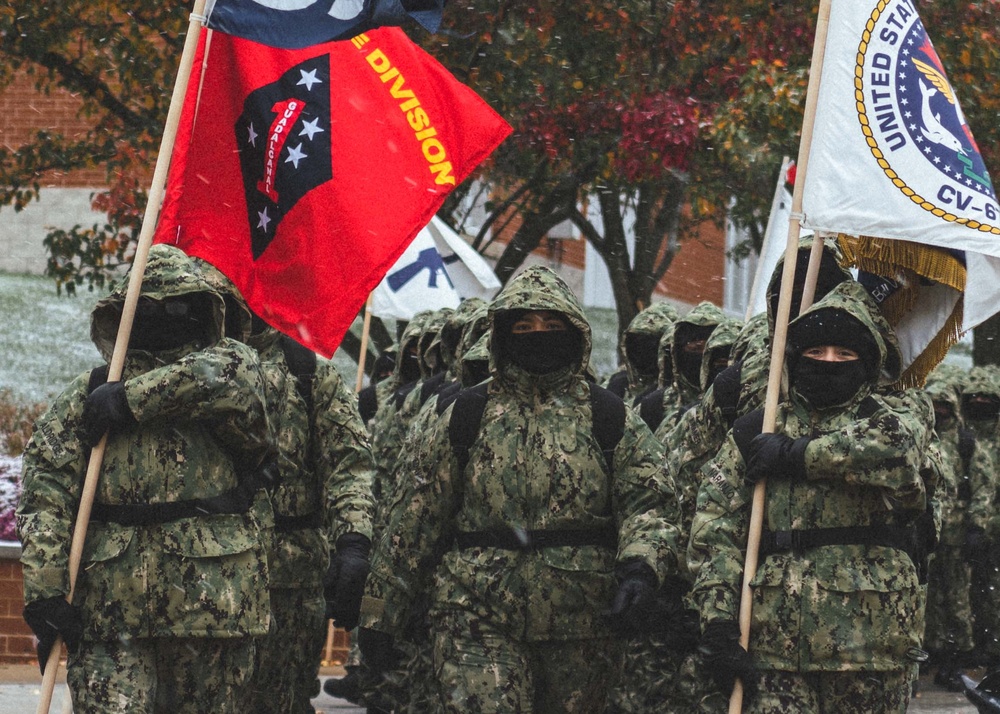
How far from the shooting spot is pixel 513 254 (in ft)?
54.0

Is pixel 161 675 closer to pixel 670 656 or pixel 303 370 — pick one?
pixel 303 370

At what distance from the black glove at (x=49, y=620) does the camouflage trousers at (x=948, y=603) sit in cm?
865

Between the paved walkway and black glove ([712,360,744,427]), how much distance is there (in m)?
4.26

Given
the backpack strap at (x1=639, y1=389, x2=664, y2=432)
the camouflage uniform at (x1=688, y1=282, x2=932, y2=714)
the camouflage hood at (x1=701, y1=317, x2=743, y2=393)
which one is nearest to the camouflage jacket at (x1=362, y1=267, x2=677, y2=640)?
the camouflage uniform at (x1=688, y1=282, x2=932, y2=714)

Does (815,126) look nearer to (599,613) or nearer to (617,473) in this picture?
(617,473)

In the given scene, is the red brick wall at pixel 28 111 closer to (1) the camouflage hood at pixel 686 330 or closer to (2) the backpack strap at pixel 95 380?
(1) the camouflage hood at pixel 686 330

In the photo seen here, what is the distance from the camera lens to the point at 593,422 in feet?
22.1

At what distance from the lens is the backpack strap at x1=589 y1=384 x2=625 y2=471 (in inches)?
263

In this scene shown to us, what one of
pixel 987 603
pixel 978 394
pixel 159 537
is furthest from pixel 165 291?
pixel 987 603

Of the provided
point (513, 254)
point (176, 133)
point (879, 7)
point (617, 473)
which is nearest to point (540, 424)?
point (617, 473)

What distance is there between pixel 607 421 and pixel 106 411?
6.10ft

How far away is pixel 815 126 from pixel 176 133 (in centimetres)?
255

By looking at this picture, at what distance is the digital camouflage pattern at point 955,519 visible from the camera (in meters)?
13.4

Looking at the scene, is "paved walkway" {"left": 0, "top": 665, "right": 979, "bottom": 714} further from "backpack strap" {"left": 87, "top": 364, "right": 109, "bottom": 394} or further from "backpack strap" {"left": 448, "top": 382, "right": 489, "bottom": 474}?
"backpack strap" {"left": 448, "top": 382, "right": 489, "bottom": 474}
